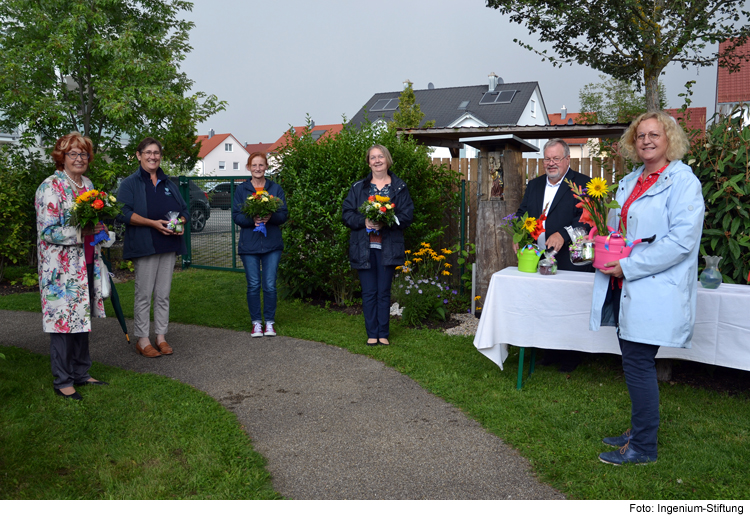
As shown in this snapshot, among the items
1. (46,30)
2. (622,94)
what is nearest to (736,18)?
(46,30)

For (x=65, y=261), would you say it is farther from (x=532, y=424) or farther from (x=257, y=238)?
(x=532, y=424)

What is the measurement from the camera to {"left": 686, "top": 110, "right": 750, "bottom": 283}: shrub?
4.53 meters

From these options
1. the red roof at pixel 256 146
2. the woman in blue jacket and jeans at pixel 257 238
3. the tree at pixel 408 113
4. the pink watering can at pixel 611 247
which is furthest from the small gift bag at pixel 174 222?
the red roof at pixel 256 146

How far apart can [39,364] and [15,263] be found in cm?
619

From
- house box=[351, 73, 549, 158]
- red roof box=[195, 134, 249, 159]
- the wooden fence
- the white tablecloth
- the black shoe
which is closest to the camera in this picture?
the white tablecloth

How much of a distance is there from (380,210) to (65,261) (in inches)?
110

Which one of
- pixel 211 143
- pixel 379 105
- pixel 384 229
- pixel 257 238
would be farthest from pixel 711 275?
pixel 211 143

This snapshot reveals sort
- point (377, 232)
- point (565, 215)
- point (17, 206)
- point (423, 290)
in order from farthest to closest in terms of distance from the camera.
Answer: point (17, 206)
point (423, 290)
point (377, 232)
point (565, 215)

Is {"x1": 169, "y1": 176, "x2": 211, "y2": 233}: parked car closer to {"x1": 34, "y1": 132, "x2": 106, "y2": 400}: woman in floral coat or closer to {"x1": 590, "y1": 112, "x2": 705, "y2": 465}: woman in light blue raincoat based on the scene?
{"x1": 34, "y1": 132, "x2": 106, "y2": 400}: woman in floral coat

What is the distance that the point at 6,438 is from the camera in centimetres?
359

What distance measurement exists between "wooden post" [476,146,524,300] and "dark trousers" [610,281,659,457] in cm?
362

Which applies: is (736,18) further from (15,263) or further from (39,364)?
(15,263)

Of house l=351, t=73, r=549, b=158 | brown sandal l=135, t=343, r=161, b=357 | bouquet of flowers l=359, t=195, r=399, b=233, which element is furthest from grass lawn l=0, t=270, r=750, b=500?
house l=351, t=73, r=549, b=158

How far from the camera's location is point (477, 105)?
134ft
